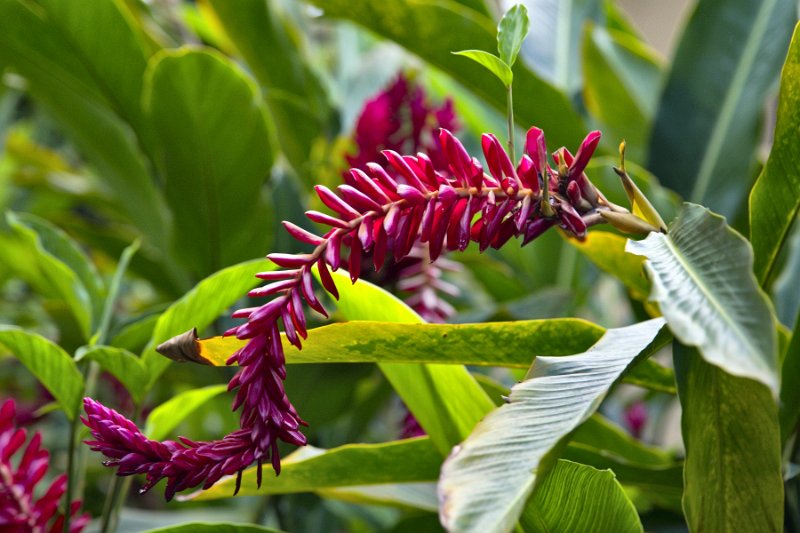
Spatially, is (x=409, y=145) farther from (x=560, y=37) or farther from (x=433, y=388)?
(x=560, y=37)

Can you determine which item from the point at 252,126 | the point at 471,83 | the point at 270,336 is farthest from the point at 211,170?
the point at 270,336

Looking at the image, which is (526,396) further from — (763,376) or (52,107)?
(52,107)

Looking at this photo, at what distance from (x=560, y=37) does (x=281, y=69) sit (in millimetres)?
385

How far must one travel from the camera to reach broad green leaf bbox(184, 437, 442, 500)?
52 centimetres

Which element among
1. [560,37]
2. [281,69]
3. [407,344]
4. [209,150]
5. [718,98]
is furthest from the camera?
[560,37]

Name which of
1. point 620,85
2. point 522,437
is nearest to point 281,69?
point 620,85

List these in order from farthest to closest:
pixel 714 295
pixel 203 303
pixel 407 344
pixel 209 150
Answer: pixel 209 150, pixel 203 303, pixel 407 344, pixel 714 295

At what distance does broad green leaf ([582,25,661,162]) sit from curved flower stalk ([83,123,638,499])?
1.92 feet

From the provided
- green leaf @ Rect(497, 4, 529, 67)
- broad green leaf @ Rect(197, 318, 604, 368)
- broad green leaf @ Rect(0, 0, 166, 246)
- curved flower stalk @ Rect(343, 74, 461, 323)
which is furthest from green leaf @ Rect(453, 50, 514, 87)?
broad green leaf @ Rect(0, 0, 166, 246)

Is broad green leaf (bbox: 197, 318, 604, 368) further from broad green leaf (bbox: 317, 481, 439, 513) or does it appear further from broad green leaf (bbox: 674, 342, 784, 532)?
broad green leaf (bbox: 317, 481, 439, 513)

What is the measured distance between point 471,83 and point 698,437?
0.45 m

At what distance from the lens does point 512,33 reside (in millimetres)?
396

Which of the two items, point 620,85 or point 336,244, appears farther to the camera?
point 620,85

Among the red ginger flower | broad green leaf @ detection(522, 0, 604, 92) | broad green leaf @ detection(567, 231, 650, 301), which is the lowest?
the red ginger flower
